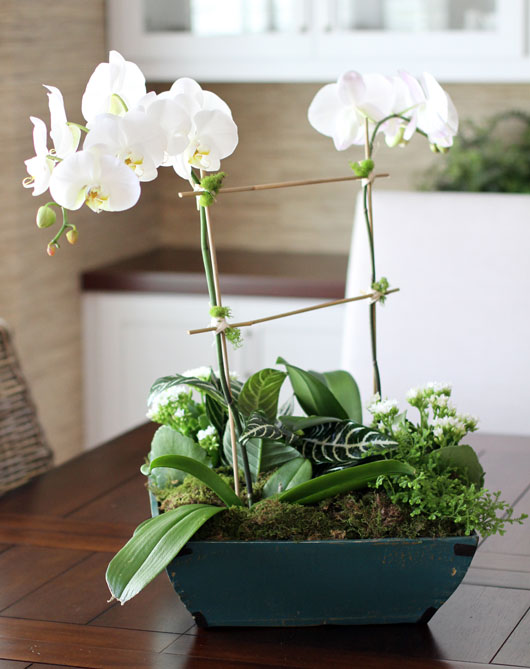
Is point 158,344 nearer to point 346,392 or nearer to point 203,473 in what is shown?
point 346,392

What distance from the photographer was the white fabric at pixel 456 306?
1886 millimetres

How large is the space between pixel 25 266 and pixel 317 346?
2.47 feet

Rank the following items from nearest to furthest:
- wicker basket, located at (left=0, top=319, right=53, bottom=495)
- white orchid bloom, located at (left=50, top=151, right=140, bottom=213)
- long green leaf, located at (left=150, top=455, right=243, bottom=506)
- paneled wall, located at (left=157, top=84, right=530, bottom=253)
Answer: white orchid bloom, located at (left=50, top=151, right=140, bottom=213), long green leaf, located at (left=150, top=455, right=243, bottom=506), wicker basket, located at (left=0, top=319, right=53, bottom=495), paneled wall, located at (left=157, top=84, right=530, bottom=253)

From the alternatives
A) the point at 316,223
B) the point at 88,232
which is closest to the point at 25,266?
the point at 88,232

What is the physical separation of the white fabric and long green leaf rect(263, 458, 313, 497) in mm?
911

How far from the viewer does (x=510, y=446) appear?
5.15 ft

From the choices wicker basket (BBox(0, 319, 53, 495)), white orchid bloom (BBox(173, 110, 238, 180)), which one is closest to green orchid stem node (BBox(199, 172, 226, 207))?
white orchid bloom (BBox(173, 110, 238, 180))

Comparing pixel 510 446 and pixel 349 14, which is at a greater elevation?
pixel 349 14

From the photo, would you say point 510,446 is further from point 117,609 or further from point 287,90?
point 287,90

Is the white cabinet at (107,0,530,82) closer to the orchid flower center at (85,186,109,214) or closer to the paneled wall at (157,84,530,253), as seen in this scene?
the paneled wall at (157,84,530,253)

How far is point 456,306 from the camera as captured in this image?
1.93 metres

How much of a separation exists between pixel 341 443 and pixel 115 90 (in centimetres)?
36

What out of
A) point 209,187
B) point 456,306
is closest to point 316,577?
point 209,187

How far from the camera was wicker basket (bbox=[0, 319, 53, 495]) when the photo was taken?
5.35 feet
